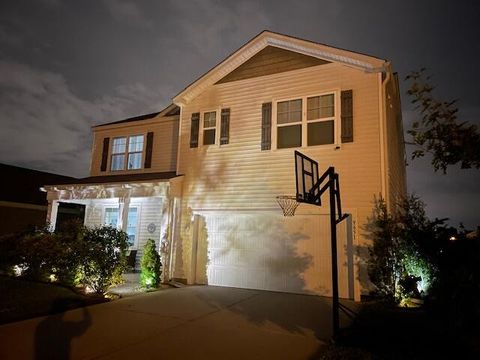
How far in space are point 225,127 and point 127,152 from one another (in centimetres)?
595

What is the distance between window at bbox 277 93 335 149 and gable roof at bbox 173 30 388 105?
1159mm

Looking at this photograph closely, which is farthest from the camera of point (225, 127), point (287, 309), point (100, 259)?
point (225, 127)

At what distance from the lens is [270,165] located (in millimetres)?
10625

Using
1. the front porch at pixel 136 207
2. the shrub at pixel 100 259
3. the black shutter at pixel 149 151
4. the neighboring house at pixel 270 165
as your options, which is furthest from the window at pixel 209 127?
the shrub at pixel 100 259

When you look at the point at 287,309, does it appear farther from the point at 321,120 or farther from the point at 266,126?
the point at 266,126

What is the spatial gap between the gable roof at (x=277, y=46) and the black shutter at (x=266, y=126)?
200 cm

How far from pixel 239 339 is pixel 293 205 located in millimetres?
4887

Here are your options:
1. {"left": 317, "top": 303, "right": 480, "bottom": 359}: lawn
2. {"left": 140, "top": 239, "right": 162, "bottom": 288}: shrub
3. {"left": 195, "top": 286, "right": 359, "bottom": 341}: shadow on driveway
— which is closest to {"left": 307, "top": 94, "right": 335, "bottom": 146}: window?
{"left": 195, "top": 286, "right": 359, "bottom": 341}: shadow on driveway

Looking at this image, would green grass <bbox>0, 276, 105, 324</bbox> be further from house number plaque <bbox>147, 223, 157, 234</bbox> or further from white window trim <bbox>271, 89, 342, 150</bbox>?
white window trim <bbox>271, 89, 342, 150</bbox>

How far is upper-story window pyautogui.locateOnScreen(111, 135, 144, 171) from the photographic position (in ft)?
50.3

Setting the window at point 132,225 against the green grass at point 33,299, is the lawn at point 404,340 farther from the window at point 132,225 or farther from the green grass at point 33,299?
the window at point 132,225

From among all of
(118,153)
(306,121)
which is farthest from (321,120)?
(118,153)

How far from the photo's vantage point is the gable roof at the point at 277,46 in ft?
32.2

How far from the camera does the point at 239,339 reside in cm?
570
